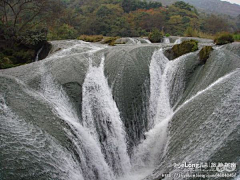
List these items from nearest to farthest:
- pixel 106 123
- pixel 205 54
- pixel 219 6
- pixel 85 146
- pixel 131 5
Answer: pixel 85 146 → pixel 106 123 → pixel 205 54 → pixel 131 5 → pixel 219 6

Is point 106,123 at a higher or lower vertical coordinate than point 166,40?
lower

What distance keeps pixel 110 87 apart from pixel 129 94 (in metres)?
0.68

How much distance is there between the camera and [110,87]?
22.9 ft

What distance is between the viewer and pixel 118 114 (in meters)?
6.40

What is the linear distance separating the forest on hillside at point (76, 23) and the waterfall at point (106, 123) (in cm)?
647

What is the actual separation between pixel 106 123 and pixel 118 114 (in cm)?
57

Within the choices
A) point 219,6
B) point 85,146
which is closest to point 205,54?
point 85,146

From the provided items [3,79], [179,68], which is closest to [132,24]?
[179,68]

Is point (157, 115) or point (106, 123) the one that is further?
point (157, 115)

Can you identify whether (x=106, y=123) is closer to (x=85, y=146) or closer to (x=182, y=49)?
(x=85, y=146)

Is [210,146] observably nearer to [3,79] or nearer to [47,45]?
[3,79]

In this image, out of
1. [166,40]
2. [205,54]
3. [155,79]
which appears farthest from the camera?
[166,40]

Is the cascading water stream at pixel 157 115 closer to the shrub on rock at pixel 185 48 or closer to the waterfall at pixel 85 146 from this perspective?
the shrub on rock at pixel 185 48

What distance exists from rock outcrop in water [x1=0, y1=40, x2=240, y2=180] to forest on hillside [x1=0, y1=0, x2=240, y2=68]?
→ 5097 millimetres
